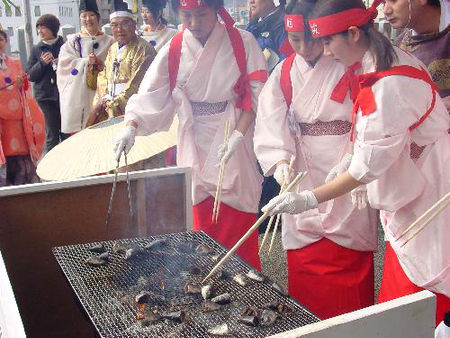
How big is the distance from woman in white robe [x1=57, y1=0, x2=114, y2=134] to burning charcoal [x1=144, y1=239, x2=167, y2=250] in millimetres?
4490

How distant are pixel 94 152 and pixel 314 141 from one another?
1.63m

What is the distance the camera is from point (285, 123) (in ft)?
10.6

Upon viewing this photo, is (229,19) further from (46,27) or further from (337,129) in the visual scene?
(46,27)

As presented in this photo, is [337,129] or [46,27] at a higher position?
[46,27]

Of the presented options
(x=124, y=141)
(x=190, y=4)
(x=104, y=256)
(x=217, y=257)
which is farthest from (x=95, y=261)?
(x=190, y=4)

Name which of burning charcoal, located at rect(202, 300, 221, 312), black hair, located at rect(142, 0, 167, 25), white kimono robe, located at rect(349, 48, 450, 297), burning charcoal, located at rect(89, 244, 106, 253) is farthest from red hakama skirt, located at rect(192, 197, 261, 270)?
black hair, located at rect(142, 0, 167, 25)

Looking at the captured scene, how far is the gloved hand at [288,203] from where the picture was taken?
8.04ft

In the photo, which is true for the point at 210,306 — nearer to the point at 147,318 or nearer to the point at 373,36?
the point at 147,318

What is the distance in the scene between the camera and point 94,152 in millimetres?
3936

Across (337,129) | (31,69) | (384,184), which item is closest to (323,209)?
(337,129)

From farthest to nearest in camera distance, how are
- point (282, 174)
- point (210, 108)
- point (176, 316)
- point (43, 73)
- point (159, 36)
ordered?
point (43, 73) → point (159, 36) → point (210, 108) → point (282, 174) → point (176, 316)

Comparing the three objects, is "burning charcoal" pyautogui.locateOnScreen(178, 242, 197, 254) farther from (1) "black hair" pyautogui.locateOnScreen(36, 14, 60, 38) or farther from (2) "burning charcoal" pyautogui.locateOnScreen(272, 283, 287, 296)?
(1) "black hair" pyautogui.locateOnScreen(36, 14, 60, 38)

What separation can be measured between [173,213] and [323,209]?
882mm

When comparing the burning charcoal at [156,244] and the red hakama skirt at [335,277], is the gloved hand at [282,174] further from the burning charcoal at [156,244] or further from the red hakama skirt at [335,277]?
the burning charcoal at [156,244]
